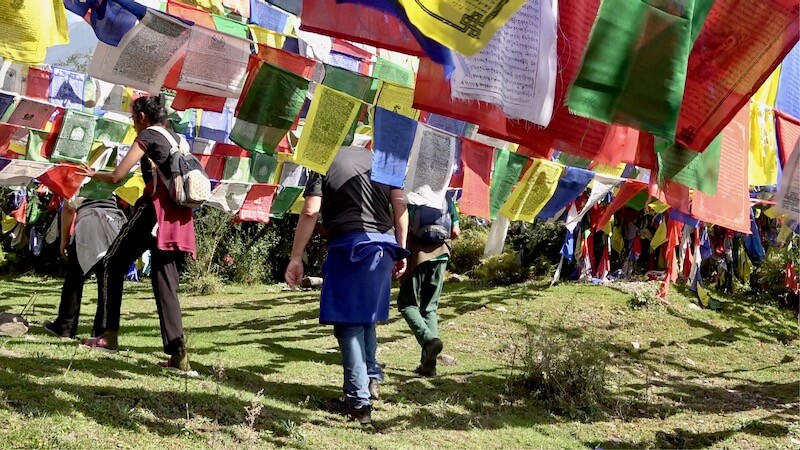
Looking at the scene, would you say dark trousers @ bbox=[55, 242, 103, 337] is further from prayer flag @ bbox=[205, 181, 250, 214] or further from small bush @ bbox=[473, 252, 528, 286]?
small bush @ bbox=[473, 252, 528, 286]

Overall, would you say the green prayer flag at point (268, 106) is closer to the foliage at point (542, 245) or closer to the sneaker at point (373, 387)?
the sneaker at point (373, 387)

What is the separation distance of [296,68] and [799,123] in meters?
3.52

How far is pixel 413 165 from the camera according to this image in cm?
469

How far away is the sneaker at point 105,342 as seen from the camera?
196 inches

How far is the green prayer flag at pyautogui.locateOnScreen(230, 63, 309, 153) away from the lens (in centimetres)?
420

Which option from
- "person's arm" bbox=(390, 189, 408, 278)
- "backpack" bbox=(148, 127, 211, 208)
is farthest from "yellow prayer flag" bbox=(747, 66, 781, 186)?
"backpack" bbox=(148, 127, 211, 208)

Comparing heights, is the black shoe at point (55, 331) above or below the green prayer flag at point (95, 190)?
below

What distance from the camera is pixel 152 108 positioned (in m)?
4.54

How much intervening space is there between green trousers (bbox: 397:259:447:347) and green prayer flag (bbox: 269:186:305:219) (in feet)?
9.00

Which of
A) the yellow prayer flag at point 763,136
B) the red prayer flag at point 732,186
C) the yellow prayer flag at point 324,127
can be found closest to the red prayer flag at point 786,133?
the yellow prayer flag at point 763,136

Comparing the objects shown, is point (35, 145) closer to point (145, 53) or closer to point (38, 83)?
point (38, 83)

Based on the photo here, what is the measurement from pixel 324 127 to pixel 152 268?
143 cm

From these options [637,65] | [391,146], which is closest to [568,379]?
[391,146]

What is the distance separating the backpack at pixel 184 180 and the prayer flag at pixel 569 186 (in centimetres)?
299
